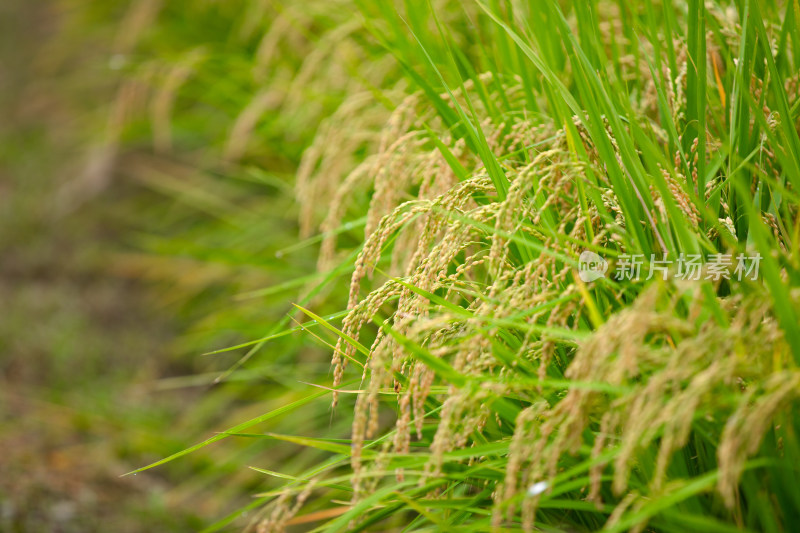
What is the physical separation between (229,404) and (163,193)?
1.76 m

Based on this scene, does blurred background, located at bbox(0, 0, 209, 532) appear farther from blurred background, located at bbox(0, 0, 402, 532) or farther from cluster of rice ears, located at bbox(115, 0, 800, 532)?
cluster of rice ears, located at bbox(115, 0, 800, 532)

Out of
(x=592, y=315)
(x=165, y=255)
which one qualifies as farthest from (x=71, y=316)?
(x=592, y=315)

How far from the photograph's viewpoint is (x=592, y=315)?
3.27 feet

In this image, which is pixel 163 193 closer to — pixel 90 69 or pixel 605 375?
pixel 90 69

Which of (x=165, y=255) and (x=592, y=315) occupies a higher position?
(x=592, y=315)

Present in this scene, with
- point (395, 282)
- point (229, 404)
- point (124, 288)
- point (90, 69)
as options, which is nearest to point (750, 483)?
point (395, 282)

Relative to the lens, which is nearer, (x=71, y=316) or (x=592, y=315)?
(x=592, y=315)

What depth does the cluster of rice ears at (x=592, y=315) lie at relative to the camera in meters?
0.88

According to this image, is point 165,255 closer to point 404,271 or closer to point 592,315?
point 404,271

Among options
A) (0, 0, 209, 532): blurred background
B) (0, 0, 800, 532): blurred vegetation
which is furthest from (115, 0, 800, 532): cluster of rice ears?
(0, 0, 209, 532): blurred background

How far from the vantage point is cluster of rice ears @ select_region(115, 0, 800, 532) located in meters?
0.88

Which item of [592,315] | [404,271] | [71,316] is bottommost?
[71,316]

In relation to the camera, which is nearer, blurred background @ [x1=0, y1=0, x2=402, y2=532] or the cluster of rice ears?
the cluster of rice ears

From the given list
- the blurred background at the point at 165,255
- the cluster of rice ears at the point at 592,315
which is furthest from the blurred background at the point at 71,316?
the cluster of rice ears at the point at 592,315
